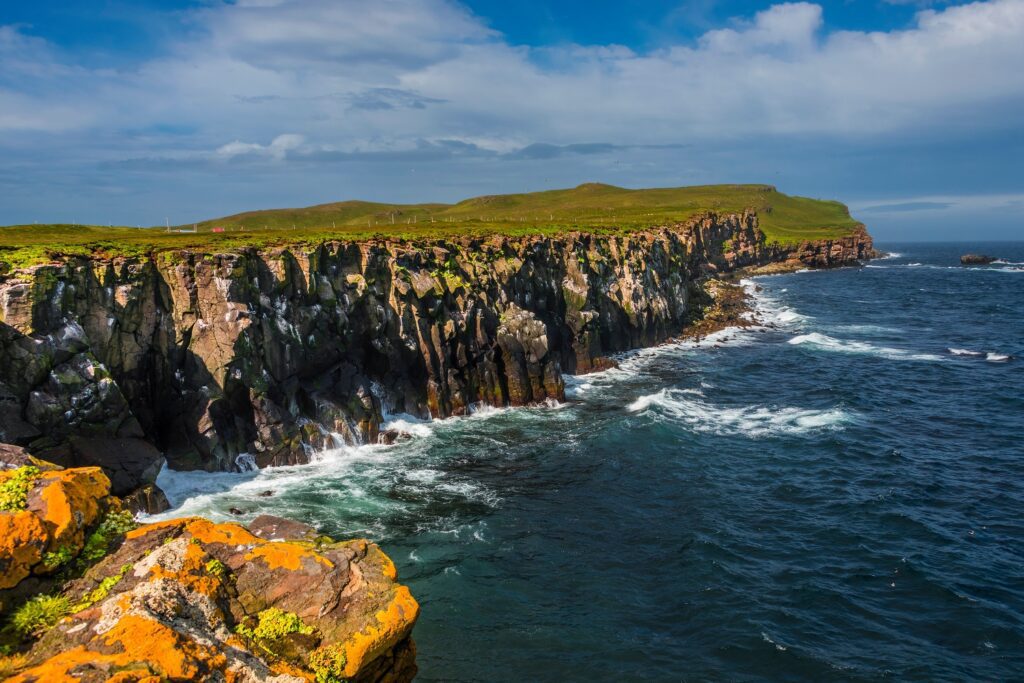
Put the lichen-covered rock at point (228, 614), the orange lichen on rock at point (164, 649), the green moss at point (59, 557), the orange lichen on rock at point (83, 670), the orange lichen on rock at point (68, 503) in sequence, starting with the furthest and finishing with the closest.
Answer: the orange lichen on rock at point (68, 503) → the green moss at point (59, 557) → the lichen-covered rock at point (228, 614) → the orange lichen on rock at point (164, 649) → the orange lichen on rock at point (83, 670)

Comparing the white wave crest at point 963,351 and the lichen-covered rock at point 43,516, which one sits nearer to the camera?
the lichen-covered rock at point 43,516

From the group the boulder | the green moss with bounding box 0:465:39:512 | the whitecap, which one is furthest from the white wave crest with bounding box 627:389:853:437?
the green moss with bounding box 0:465:39:512

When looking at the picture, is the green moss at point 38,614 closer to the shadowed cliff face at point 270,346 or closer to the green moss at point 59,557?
the green moss at point 59,557

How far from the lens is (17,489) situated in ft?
46.6

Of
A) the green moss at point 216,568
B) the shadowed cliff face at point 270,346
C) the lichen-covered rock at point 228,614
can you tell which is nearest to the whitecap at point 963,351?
the shadowed cliff face at point 270,346

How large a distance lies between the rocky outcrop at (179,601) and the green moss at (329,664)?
27mm

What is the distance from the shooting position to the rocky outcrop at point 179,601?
38.2 feet

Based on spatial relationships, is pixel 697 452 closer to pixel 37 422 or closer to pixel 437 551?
pixel 437 551

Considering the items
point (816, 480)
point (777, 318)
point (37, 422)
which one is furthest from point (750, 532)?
point (777, 318)

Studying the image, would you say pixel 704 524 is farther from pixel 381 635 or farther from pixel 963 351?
pixel 963 351

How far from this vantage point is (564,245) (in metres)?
80.4

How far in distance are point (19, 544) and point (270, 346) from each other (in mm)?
33617

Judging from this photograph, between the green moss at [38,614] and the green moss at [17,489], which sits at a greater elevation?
the green moss at [17,489]

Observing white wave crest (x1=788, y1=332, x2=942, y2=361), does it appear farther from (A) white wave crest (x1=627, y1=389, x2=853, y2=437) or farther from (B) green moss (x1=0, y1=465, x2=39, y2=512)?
(B) green moss (x1=0, y1=465, x2=39, y2=512)
